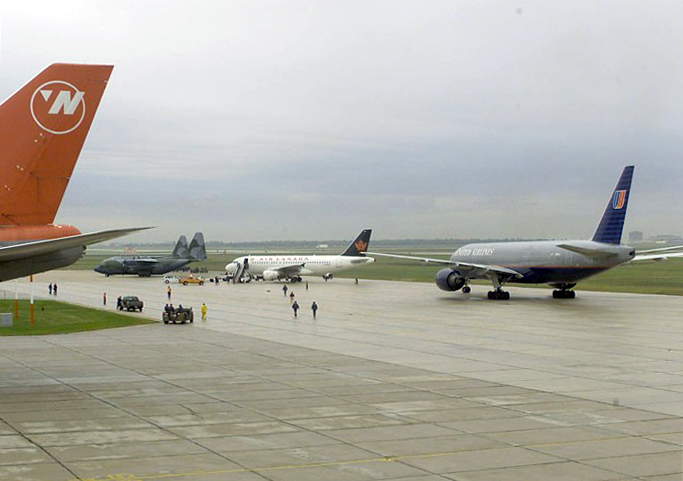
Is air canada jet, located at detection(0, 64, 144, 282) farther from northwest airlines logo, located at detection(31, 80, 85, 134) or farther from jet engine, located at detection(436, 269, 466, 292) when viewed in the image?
jet engine, located at detection(436, 269, 466, 292)

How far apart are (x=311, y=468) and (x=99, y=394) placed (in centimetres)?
1077

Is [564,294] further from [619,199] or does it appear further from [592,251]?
[619,199]

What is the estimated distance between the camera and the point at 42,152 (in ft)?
74.8

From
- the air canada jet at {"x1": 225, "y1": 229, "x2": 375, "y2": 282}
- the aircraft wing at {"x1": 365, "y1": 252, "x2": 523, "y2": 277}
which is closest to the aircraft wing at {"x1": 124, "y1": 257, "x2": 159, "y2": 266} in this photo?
the air canada jet at {"x1": 225, "y1": 229, "x2": 375, "y2": 282}

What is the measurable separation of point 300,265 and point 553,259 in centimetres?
4651

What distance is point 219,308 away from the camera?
2418 inches

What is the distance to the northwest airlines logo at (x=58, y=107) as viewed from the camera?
2292 centimetres

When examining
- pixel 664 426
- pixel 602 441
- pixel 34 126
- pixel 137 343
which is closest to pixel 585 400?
pixel 664 426

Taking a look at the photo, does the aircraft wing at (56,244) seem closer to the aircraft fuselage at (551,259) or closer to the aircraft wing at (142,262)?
the aircraft fuselage at (551,259)

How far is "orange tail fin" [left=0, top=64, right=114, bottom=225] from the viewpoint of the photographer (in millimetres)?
22406

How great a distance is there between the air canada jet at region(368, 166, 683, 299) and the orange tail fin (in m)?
40.5

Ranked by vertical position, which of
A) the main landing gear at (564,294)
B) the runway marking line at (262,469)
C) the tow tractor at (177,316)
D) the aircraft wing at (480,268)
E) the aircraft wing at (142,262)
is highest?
the aircraft wing at (142,262)

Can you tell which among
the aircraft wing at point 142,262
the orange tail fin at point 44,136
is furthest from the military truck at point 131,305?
the aircraft wing at point 142,262

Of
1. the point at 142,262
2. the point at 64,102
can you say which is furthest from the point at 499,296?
the point at 142,262
